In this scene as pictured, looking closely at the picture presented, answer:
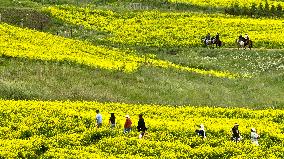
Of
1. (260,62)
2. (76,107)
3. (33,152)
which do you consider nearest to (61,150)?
(33,152)

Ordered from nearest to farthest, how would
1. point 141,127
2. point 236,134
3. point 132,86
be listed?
point 141,127 < point 236,134 < point 132,86

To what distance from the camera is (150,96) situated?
50469 mm

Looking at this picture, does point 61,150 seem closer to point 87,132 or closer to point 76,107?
point 87,132

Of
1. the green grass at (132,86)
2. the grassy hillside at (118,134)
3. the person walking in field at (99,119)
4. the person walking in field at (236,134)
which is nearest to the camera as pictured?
the grassy hillside at (118,134)

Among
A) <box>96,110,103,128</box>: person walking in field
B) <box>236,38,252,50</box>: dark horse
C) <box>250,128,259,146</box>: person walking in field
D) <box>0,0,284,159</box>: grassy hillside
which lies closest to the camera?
<box>0,0,284,159</box>: grassy hillside

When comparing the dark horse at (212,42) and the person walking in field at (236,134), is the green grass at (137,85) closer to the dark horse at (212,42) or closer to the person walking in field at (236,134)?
the dark horse at (212,42)

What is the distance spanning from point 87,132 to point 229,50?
123 feet

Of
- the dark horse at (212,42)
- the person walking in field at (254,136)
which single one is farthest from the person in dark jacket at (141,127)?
the dark horse at (212,42)

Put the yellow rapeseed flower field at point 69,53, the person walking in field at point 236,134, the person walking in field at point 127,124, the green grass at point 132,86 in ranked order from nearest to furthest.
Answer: the person walking in field at point 127,124 → the person walking in field at point 236,134 → the green grass at point 132,86 → the yellow rapeseed flower field at point 69,53

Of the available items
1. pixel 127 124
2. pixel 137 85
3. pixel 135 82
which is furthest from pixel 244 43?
pixel 127 124

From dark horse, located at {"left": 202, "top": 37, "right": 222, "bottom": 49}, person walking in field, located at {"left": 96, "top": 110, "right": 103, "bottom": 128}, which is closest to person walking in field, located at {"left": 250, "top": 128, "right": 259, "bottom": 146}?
person walking in field, located at {"left": 96, "top": 110, "right": 103, "bottom": 128}

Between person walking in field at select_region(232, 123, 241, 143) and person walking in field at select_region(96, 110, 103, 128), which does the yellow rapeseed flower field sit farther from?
person walking in field at select_region(232, 123, 241, 143)

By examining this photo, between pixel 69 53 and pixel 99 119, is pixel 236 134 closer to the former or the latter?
pixel 99 119

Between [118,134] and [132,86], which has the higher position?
[118,134]
